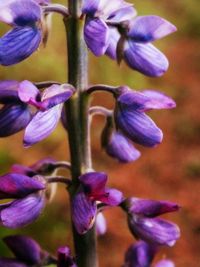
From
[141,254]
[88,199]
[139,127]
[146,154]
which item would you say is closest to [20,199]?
[88,199]

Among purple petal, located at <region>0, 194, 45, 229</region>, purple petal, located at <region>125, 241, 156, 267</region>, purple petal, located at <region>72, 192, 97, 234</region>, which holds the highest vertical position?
purple petal, located at <region>72, 192, 97, 234</region>

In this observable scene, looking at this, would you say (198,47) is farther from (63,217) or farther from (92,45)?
(92,45)

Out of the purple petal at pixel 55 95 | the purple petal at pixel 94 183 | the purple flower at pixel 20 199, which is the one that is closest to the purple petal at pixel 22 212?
the purple flower at pixel 20 199

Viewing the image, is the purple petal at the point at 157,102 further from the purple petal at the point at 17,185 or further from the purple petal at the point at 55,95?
the purple petal at the point at 17,185

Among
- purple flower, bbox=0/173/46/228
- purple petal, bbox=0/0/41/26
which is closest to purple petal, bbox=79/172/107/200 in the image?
purple flower, bbox=0/173/46/228

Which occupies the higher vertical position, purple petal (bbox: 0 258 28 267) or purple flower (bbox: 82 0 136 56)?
purple flower (bbox: 82 0 136 56)

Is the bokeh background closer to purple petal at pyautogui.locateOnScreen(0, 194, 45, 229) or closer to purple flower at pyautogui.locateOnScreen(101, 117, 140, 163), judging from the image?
purple flower at pyautogui.locateOnScreen(101, 117, 140, 163)

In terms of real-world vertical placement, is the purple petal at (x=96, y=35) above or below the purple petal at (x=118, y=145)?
above
